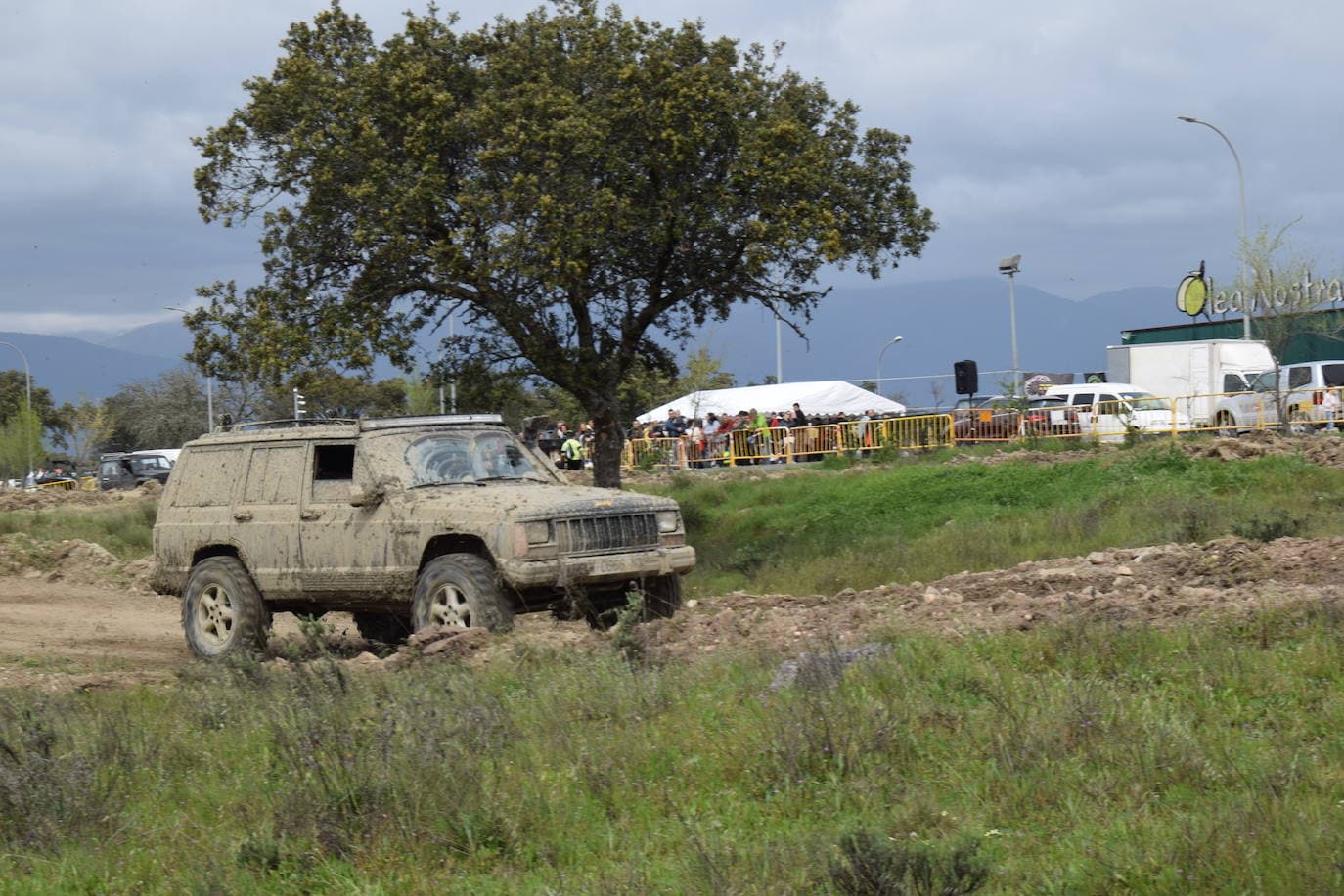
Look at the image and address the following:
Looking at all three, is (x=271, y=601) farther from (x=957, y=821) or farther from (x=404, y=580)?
(x=957, y=821)

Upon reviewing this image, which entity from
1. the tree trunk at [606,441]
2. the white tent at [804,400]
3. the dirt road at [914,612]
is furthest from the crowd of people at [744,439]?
the dirt road at [914,612]

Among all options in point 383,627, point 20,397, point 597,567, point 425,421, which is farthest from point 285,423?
point 20,397

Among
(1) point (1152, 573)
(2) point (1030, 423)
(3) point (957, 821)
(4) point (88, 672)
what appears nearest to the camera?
(3) point (957, 821)

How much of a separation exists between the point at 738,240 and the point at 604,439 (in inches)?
175

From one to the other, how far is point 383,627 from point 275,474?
2.00 metres

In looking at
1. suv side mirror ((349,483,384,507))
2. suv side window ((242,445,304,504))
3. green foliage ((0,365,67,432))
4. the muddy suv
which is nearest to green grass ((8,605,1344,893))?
the muddy suv

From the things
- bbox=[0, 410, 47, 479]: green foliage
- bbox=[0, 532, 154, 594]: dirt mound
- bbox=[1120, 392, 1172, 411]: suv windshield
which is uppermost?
bbox=[0, 410, 47, 479]: green foliage

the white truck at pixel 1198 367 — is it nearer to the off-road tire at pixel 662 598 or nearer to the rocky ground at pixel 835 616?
the rocky ground at pixel 835 616

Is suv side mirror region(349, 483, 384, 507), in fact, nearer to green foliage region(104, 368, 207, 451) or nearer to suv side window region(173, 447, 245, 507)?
suv side window region(173, 447, 245, 507)

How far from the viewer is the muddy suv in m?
11.4

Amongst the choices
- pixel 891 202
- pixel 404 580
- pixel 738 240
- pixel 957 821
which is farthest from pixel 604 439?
pixel 957 821

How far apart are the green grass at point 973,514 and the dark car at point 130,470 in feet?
95.0

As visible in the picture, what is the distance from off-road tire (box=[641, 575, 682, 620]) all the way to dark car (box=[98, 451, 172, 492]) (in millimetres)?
43239

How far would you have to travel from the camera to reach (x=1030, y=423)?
3297 centimetres
